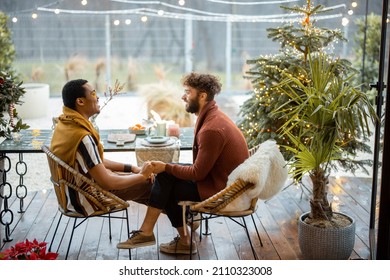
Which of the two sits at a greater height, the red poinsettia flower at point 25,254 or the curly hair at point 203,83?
the curly hair at point 203,83

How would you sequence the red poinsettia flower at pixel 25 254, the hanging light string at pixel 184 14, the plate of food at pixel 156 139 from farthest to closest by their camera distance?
the hanging light string at pixel 184 14, the plate of food at pixel 156 139, the red poinsettia flower at pixel 25 254

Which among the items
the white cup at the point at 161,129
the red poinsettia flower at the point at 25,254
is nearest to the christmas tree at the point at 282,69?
the white cup at the point at 161,129

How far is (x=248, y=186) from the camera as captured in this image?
132 inches

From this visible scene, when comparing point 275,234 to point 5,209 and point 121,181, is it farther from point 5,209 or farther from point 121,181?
point 5,209

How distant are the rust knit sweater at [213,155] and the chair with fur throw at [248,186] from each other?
121 millimetres

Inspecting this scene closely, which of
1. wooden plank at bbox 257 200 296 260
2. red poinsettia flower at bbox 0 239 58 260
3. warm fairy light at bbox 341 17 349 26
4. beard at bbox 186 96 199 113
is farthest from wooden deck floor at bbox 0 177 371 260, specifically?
warm fairy light at bbox 341 17 349 26

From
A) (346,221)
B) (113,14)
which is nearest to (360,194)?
(346,221)

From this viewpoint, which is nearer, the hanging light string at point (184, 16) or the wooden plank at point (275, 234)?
the wooden plank at point (275, 234)

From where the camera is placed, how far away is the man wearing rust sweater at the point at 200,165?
3514 millimetres

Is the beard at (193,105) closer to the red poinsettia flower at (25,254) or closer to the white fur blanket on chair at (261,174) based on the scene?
the white fur blanket on chair at (261,174)

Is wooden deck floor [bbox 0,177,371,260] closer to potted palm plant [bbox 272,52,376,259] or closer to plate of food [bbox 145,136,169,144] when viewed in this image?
potted palm plant [bbox 272,52,376,259]

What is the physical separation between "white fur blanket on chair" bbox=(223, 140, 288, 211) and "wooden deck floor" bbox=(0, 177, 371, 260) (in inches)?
20.1

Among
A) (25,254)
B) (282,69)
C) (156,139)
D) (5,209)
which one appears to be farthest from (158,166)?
(282,69)

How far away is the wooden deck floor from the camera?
12.8 feet
